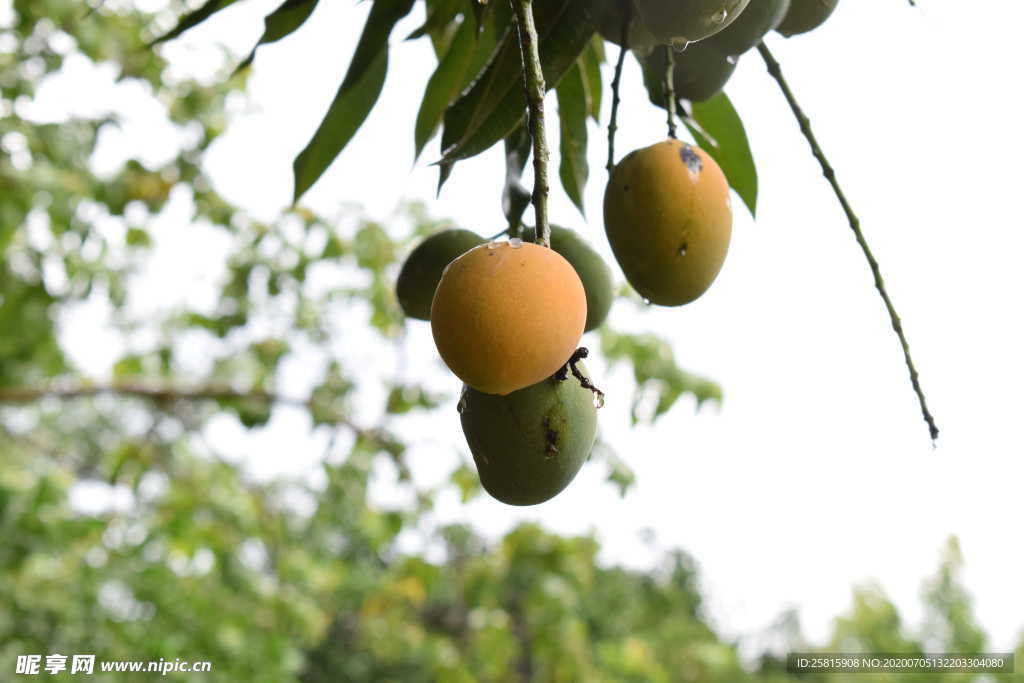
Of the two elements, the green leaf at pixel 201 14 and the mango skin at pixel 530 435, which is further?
the green leaf at pixel 201 14

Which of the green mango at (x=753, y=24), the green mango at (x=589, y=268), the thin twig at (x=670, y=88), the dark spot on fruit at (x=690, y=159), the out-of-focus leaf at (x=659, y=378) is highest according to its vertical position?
the green mango at (x=753, y=24)

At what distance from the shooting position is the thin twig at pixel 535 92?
0.45 m

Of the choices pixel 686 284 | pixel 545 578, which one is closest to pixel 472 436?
pixel 686 284

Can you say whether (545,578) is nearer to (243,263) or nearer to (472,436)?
→ (243,263)

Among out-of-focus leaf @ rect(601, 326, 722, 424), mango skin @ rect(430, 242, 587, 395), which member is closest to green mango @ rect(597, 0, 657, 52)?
mango skin @ rect(430, 242, 587, 395)

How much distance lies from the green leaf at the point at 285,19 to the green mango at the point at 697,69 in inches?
12.3

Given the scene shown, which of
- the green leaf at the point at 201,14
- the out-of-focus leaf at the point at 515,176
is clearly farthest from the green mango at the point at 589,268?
the green leaf at the point at 201,14

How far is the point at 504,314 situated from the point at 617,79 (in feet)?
0.92

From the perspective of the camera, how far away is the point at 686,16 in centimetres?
51

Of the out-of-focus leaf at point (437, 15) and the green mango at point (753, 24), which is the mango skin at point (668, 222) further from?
the out-of-focus leaf at point (437, 15)

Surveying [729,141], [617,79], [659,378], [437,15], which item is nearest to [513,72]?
[617,79]

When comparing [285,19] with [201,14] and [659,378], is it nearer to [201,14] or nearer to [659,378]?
[201,14]

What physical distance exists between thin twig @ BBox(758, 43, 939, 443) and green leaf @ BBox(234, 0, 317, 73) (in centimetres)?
41

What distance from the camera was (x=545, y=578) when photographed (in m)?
3.01
